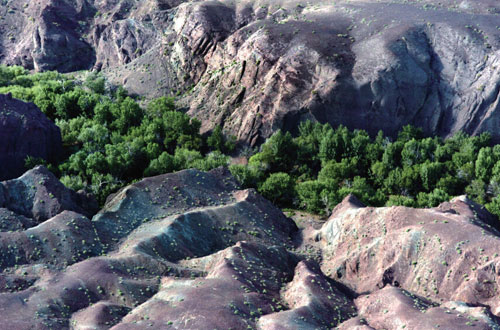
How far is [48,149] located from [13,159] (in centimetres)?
643

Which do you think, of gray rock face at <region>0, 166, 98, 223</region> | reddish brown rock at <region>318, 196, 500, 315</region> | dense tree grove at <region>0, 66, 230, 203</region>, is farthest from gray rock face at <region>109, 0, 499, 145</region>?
gray rock face at <region>0, 166, 98, 223</region>

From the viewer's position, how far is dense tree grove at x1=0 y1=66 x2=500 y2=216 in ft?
290

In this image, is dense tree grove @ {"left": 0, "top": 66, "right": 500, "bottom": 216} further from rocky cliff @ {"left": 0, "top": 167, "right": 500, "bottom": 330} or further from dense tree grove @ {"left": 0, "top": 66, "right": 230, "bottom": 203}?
rocky cliff @ {"left": 0, "top": 167, "right": 500, "bottom": 330}

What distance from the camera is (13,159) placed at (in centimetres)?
8694

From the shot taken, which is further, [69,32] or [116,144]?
Answer: [69,32]

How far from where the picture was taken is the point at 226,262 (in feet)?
189

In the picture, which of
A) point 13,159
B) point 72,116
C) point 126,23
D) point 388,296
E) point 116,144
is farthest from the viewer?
point 126,23

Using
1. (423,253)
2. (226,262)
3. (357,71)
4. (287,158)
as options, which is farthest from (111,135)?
(423,253)

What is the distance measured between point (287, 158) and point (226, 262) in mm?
45710

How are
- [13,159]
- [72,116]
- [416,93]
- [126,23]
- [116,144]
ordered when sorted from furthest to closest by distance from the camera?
[126,23]
[72,116]
[416,93]
[116,144]
[13,159]

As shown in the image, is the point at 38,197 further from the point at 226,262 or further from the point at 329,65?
the point at 329,65

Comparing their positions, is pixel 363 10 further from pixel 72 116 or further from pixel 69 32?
pixel 69 32

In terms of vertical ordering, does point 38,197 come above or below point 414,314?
above

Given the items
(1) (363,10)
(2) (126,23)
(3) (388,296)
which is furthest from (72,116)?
(3) (388,296)
